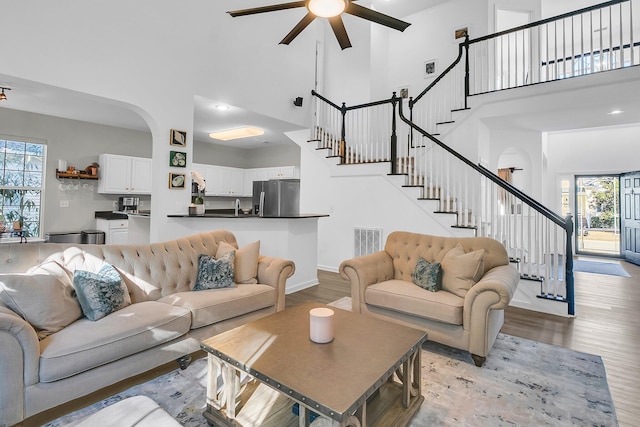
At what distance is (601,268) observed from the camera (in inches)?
257

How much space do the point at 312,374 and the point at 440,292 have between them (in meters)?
1.81

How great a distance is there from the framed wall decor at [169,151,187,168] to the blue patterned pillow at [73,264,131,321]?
2.10 metres

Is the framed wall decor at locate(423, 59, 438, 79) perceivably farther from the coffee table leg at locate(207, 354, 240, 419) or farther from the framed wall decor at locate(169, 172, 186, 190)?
the coffee table leg at locate(207, 354, 240, 419)

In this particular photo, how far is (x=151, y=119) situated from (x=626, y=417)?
17.1ft

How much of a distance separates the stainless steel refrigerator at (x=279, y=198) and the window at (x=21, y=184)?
13.9 feet

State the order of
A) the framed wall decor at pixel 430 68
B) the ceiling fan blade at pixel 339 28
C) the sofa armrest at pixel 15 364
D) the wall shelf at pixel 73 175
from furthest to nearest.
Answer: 1. the framed wall decor at pixel 430 68
2. the wall shelf at pixel 73 175
3. the ceiling fan blade at pixel 339 28
4. the sofa armrest at pixel 15 364

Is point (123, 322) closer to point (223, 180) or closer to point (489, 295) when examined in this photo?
point (489, 295)

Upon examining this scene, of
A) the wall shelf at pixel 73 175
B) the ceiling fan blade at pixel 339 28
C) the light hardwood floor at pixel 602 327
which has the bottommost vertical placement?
the light hardwood floor at pixel 602 327

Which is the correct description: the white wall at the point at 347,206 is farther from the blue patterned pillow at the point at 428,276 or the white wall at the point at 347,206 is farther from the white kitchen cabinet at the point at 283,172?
the blue patterned pillow at the point at 428,276

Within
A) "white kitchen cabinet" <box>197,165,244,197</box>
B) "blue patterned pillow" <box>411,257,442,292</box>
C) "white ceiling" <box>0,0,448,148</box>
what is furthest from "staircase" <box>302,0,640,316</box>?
"white kitchen cabinet" <box>197,165,244,197</box>

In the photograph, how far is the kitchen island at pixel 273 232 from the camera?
434 centimetres

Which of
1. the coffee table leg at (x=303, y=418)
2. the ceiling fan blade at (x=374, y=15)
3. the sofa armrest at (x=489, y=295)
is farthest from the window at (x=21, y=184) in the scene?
the sofa armrest at (x=489, y=295)

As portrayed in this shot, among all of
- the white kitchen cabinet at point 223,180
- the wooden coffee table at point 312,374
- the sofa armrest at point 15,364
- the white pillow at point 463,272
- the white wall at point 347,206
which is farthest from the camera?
the white kitchen cabinet at point 223,180

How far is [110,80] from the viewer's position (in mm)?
3621
